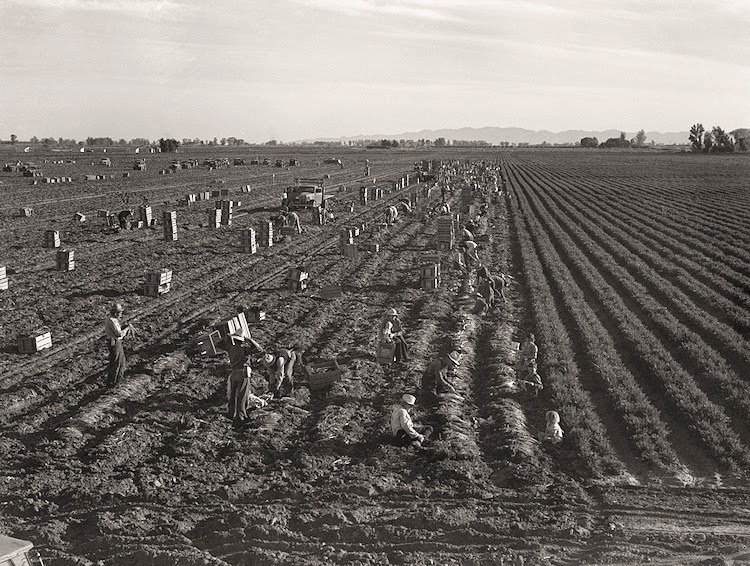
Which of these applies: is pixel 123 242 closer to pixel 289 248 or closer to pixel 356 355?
pixel 289 248

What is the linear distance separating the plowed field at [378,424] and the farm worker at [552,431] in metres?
0.24

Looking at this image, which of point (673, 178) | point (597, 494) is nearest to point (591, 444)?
point (597, 494)

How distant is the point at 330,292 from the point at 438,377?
7826 mm

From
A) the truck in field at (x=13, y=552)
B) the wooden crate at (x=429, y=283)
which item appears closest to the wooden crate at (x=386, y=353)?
the wooden crate at (x=429, y=283)

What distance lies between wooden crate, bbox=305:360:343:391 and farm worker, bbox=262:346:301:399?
40cm

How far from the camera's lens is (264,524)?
9.01 meters

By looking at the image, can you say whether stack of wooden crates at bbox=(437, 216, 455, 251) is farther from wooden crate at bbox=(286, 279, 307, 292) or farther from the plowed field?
wooden crate at bbox=(286, 279, 307, 292)

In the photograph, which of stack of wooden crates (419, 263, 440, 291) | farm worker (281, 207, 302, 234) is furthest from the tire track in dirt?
stack of wooden crates (419, 263, 440, 291)

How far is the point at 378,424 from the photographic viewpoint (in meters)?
12.3

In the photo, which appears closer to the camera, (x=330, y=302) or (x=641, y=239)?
(x=330, y=302)

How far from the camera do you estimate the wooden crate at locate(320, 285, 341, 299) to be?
67.5ft

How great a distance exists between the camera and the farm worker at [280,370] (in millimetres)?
13133

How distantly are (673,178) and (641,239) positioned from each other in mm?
46543

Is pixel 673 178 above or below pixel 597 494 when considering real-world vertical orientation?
above
